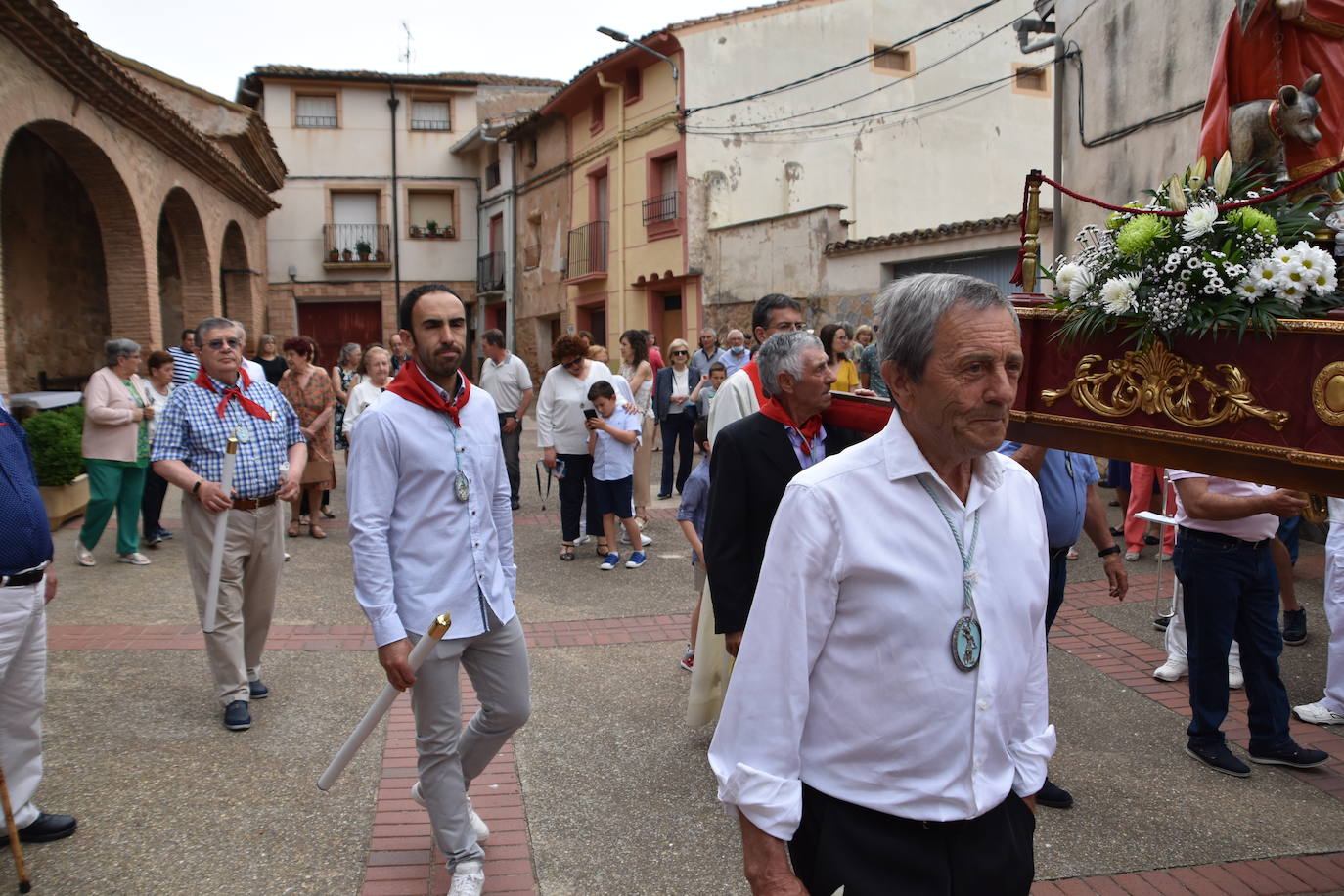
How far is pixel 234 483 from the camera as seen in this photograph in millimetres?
4996

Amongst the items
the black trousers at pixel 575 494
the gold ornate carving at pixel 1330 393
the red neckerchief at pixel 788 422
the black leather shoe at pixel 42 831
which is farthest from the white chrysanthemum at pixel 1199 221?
the black trousers at pixel 575 494

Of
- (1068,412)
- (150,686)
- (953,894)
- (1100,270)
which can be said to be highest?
(1100,270)

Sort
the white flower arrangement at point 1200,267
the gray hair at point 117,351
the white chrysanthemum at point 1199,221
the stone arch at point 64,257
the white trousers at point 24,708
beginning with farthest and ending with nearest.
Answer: the stone arch at point 64,257
the gray hair at point 117,351
the white trousers at point 24,708
the white chrysanthemum at point 1199,221
the white flower arrangement at point 1200,267

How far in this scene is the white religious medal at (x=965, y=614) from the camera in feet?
6.04

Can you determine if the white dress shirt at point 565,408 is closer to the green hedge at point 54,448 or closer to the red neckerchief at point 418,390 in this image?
the green hedge at point 54,448

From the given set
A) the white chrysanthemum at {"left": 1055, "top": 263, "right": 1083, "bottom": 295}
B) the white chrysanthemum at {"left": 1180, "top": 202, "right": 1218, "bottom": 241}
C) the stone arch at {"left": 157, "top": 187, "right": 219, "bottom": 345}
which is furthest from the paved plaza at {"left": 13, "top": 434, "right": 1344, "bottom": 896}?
the stone arch at {"left": 157, "top": 187, "right": 219, "bottom": 345}

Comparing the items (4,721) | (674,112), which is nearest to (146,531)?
(4,721)

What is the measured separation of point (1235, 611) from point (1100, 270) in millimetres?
2095

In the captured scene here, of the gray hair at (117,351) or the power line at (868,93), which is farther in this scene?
the power line at (868,93)

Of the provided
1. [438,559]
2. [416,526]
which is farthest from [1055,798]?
[416,526]

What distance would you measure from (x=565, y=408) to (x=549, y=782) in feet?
15.2

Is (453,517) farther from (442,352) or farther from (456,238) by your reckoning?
(456,238)

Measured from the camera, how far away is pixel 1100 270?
319 cm

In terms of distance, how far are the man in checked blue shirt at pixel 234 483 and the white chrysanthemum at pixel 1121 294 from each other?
3927 millimetres
